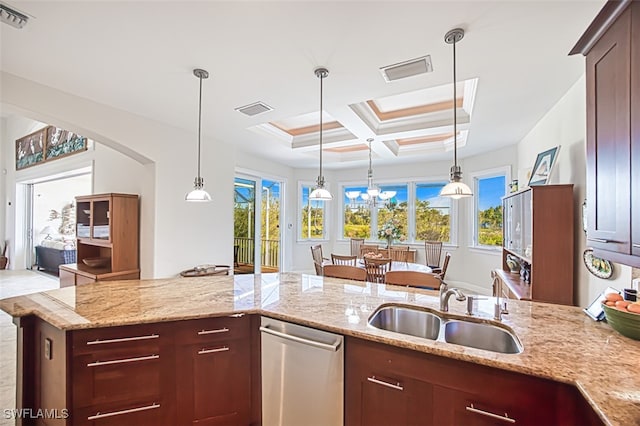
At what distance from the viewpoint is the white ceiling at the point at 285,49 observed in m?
1.73

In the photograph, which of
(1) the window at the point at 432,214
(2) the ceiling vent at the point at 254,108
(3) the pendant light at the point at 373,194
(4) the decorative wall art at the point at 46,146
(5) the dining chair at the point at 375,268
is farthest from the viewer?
(1) the window at the point at 432,214

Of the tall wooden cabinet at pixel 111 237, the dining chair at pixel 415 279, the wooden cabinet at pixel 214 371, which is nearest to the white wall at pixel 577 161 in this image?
the dining chair at pixel 415 279

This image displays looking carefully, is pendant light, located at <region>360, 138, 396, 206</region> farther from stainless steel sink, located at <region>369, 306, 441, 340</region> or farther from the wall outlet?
the wall outlet

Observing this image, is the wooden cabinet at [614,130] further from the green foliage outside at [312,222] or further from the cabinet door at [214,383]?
the green foliage outside at [312,222]

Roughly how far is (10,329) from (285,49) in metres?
5.00

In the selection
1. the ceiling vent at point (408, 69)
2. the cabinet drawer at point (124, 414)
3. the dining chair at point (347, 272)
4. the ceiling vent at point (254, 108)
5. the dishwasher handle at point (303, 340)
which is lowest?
the cabinet drawer at point (124, 414)

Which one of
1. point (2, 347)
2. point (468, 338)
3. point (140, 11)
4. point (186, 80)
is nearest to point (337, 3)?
point (140, 11)

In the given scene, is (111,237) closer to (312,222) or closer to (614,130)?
(312,222)

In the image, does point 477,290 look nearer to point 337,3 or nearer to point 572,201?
point 572,201

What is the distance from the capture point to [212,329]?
1.79 m

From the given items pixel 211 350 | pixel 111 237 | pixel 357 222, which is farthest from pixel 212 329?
pixel 357 222

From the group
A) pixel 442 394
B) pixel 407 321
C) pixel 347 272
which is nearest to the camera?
pixel 442 394

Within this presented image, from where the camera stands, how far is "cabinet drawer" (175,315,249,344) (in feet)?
5.74

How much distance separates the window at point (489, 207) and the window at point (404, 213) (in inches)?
23.0
